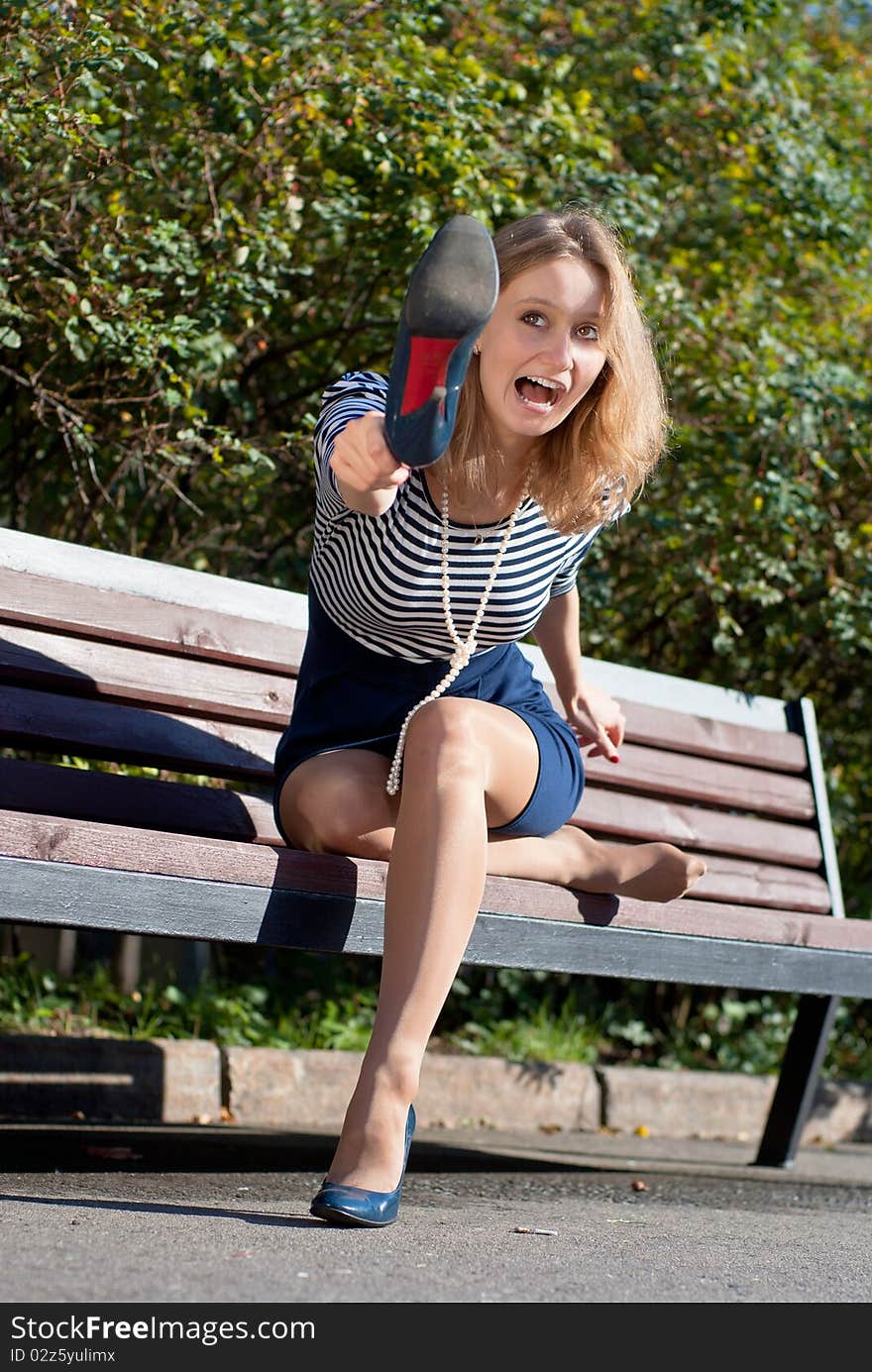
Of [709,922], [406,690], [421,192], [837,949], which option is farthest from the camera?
[421,192]

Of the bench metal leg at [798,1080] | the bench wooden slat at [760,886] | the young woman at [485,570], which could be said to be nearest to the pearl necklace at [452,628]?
the young woman at [485,570]

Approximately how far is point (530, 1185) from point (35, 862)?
4.31 feet

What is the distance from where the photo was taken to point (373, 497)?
195cm

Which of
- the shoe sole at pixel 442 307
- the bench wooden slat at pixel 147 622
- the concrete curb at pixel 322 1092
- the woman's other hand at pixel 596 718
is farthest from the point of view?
the concrete curb at pixel 322 1092

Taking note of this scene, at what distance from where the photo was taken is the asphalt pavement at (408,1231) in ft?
5.23

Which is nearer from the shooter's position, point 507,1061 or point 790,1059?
point 790,1059

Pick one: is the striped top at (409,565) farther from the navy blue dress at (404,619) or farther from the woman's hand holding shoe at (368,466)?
the woman's hand holding shoe at (368,466)

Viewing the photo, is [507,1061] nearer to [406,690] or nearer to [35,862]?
[406,690]

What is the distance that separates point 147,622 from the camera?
280cm

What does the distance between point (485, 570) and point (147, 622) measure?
0.73m

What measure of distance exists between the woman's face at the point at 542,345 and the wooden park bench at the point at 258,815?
72 cm

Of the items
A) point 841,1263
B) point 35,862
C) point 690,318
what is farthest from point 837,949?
point 690,318

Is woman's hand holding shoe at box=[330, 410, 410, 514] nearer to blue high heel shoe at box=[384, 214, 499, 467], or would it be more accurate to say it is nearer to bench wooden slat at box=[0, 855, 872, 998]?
blue high heel shoe at box=[384, 214, 499, 467]

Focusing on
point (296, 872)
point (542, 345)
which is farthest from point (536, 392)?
point (296, 872)
